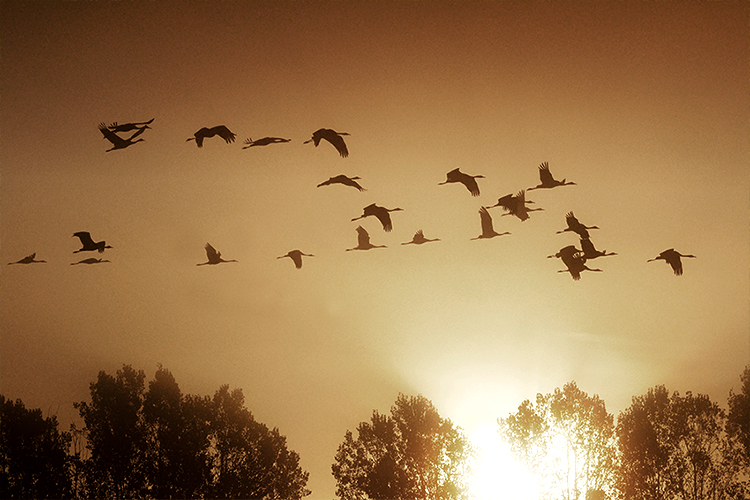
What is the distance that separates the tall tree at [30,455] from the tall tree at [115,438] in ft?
4.45

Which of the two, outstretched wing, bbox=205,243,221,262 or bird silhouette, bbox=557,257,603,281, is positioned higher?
outstretched wing, bbox=205,243,221,262

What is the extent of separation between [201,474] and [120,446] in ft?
13.0

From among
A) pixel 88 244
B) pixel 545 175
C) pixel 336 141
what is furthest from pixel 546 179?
pixel 88 244

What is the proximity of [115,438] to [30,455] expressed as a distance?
3914 millimetres

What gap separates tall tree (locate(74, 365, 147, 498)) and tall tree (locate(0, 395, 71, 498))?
1.36 meters

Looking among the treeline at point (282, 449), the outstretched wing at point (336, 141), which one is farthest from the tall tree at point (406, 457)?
the outstretched wing at point (336, 141)

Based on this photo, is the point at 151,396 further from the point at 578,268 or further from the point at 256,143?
the point at 578,268

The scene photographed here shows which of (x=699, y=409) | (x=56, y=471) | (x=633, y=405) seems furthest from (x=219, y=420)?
(x=699, y=409)

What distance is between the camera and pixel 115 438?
126ft

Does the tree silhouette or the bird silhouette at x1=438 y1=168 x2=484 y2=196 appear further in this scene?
the tree silhouette

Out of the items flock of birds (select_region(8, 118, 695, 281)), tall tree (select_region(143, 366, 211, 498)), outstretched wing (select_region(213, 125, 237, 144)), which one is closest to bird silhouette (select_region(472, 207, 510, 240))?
flock of birds (select_region(8, 118, 695, 281))

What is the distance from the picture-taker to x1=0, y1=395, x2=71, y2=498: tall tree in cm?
3728

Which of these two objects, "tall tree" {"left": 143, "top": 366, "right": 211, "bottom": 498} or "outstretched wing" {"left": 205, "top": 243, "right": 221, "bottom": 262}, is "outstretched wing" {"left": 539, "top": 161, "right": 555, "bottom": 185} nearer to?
"outstretched wing" {"left": 205, "top": 243, "right": 221, "bottom": 262}

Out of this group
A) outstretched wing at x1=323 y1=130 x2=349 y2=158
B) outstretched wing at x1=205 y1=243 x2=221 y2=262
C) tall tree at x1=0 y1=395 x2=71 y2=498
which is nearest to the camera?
outstretched wing at x1=323 y1=130 x2=349 y2=158
